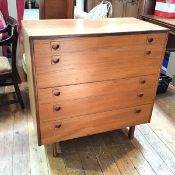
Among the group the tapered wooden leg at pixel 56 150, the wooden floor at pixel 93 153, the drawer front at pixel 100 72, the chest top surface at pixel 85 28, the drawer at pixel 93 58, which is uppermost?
Answer: the chest top surface at pixel 85 28

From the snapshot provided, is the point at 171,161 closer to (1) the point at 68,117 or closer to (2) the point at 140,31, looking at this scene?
A: (1) the point at 68,117

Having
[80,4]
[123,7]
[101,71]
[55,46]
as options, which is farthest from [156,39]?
[123,7]

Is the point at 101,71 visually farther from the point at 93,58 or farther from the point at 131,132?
the point at 131,132

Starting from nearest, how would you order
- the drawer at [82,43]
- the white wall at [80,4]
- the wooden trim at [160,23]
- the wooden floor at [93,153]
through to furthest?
the drawer at [82,43] < the wooden floor at [93,153] < the wooden trim at [160,23] < the white wall at [80,4]

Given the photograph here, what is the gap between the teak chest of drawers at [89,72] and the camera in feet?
3.90

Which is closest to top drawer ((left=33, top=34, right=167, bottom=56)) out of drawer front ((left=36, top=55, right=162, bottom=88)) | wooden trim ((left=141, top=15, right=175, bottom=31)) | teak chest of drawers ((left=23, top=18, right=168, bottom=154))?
Answer: teak chest of drawers ((left=23, top=18, right=168, bottom=154))

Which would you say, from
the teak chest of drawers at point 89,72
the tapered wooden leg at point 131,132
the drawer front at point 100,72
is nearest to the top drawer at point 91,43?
the teak chest of drawers at point 89,72

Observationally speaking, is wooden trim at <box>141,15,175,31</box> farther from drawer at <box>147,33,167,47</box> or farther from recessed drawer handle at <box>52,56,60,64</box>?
recessed drawer handle at <box>52,56,60,64</box>

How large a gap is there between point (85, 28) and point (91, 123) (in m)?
0.64

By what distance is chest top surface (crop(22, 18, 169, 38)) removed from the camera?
46.4 inches

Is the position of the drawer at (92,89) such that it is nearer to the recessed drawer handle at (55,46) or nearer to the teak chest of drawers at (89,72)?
the teak chest of drawers at (89,72)

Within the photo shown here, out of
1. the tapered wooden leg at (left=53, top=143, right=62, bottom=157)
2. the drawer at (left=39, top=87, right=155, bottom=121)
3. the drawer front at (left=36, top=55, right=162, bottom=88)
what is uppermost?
the drawer front at (left=36, top=55, right=162, bottom=88)

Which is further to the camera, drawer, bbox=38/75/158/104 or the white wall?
the white wall

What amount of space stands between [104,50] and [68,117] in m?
0.49
